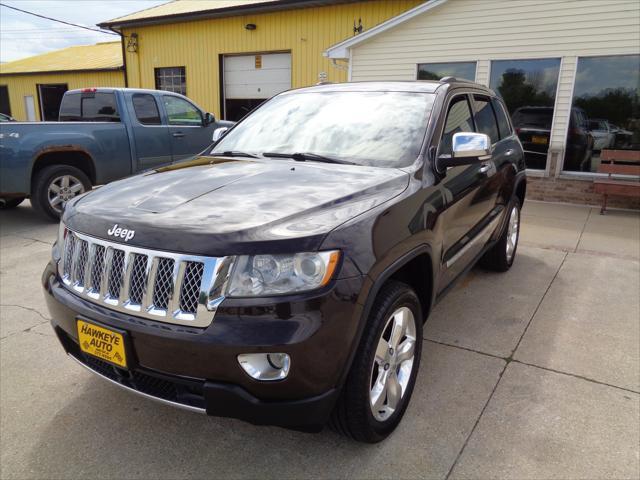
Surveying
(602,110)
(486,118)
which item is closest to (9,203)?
(486,118)

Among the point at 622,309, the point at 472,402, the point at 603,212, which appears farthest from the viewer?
the point at 603,212

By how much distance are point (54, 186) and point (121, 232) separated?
582 cm

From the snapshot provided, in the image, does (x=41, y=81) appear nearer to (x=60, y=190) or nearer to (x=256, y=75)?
(x=256, y=75)

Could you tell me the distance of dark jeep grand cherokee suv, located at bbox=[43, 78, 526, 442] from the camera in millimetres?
1878

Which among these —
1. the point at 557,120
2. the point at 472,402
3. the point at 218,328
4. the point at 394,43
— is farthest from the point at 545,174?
the point at 218,328

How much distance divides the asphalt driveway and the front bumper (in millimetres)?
508

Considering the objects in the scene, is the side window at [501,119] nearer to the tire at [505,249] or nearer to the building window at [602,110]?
the tire at [505,249]

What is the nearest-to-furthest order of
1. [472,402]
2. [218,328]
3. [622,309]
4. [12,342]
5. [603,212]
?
[218,328] → [472,402] → [12,342] → [622,309] → [603,212]

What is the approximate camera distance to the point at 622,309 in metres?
4.18

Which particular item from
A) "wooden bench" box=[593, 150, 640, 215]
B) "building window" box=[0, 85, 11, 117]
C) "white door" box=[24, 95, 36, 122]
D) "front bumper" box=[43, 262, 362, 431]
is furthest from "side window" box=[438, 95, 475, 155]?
"building window" box=[0, 85, 11, 117]

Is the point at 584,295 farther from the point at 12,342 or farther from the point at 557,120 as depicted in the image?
the point at 557,120

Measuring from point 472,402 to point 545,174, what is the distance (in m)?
7.86

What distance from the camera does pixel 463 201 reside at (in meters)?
3.26

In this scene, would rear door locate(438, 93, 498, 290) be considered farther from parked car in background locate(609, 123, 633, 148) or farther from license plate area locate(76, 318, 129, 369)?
parked car in background locate(609, 123, 633, 148)
